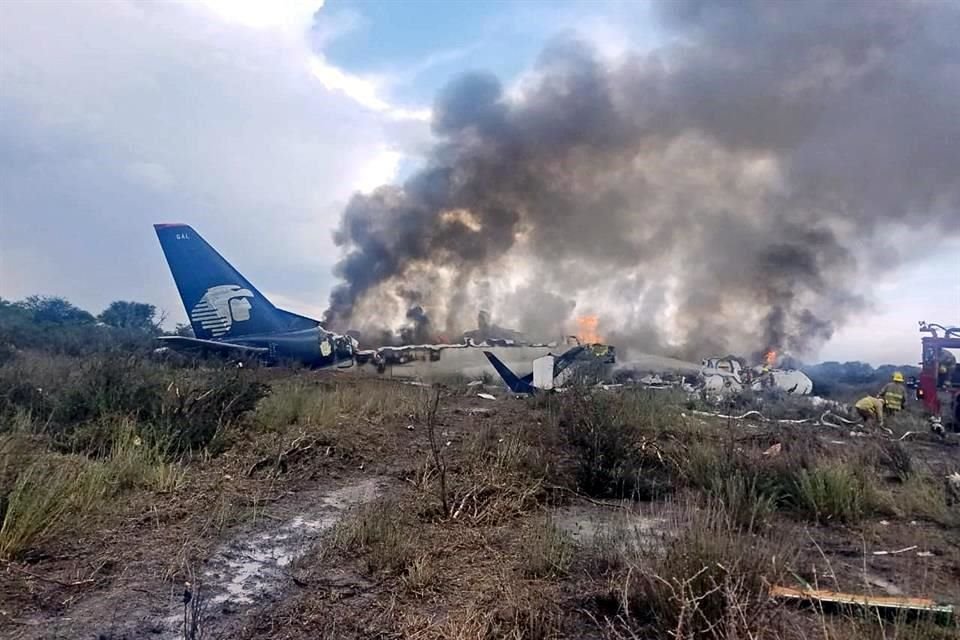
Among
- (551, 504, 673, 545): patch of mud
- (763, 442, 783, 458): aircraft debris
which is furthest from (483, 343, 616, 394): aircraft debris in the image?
(551, 504, 673, 545): patch of mud

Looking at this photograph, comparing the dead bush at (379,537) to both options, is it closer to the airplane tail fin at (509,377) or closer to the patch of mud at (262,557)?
the patch of mud at (262,557)

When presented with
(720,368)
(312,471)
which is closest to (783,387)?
(720,368)

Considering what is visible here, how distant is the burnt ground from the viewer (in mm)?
3367

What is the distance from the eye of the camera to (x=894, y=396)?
15039 mm

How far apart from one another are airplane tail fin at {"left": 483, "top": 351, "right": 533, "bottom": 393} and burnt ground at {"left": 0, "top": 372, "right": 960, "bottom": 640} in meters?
14.0

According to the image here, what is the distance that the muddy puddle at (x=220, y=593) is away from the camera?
333 cm

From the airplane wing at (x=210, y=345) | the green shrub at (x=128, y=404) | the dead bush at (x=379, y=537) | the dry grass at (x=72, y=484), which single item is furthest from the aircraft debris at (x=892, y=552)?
the airplane wing at (x=210, y=345)

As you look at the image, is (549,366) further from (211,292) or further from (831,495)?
(831,495)

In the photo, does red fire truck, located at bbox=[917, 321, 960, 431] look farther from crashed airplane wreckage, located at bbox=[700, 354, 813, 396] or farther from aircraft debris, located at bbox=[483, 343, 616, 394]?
aircraft debris, located at bbox=[483, 343, 616, 394]

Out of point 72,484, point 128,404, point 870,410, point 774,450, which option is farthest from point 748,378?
point 72,484

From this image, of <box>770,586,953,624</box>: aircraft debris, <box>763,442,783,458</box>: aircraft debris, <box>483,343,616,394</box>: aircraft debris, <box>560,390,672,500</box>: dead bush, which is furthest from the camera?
<box>483,343,616,394</box>: aircraft debris

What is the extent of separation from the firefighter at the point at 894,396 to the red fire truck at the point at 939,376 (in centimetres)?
195

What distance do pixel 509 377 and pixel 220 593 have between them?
18291mm

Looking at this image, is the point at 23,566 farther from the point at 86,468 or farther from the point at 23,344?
the point at 23,344
